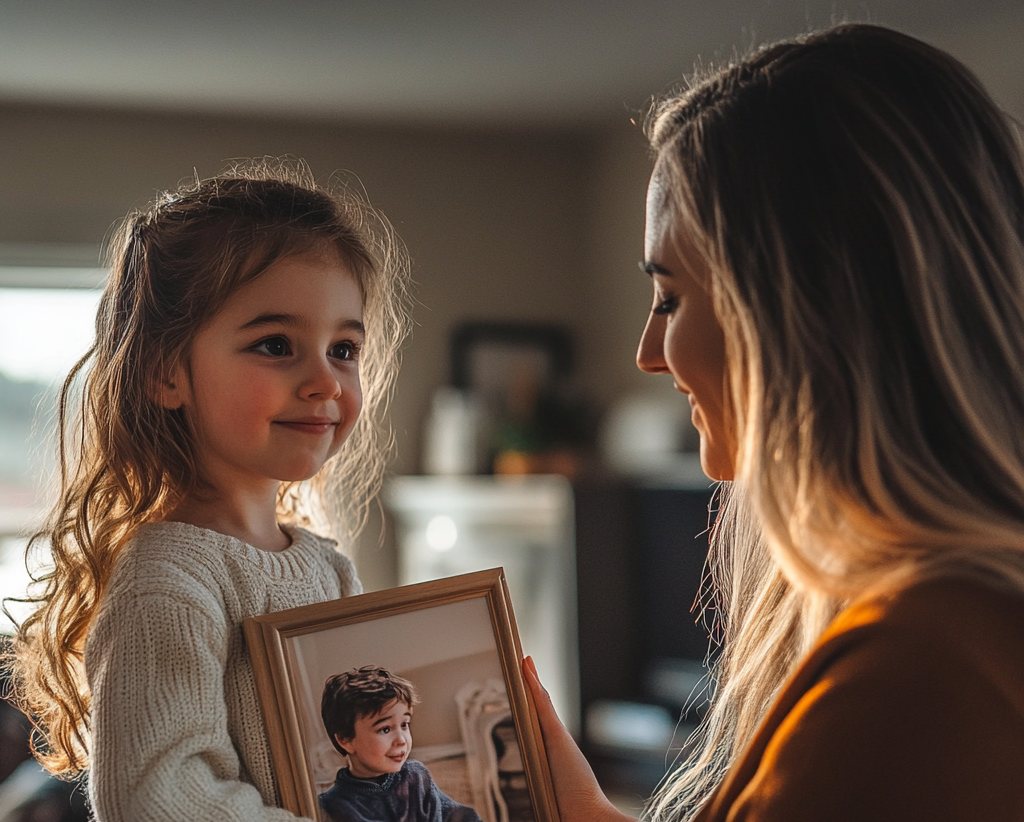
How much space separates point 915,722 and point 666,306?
16.5 inches

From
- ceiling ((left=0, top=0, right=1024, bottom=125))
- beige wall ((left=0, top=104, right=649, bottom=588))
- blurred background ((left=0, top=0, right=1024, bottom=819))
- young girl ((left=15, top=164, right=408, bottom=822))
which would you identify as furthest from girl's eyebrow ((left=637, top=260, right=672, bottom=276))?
beige wall ((left=0, top=104, right=649, bottom=588))

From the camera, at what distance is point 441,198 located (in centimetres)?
498

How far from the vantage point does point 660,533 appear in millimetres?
4098

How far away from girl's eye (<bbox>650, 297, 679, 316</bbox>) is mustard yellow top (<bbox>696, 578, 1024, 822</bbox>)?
1.08 ft

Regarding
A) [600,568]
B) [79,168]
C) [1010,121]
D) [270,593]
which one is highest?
[79,168]

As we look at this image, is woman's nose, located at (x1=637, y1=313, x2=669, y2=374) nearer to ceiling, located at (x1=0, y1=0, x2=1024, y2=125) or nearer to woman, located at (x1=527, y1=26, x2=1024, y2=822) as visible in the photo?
woman, located at (x1=527, y1=26, x2=1024, y2=822)

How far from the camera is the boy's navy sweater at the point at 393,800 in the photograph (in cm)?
88

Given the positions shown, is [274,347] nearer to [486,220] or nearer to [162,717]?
[162,717]

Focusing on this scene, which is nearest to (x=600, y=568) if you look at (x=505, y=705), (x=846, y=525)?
(x=505, y=705)

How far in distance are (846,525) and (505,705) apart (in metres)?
0.40

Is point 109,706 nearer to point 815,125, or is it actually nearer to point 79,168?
A: point 815,125

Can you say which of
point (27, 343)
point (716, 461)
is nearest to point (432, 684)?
point (716, 461)

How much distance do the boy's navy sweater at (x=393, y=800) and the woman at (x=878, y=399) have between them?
26 centimetres

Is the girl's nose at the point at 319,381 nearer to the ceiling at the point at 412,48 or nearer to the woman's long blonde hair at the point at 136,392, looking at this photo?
the woman's long blonde hair at the point at 136,392
